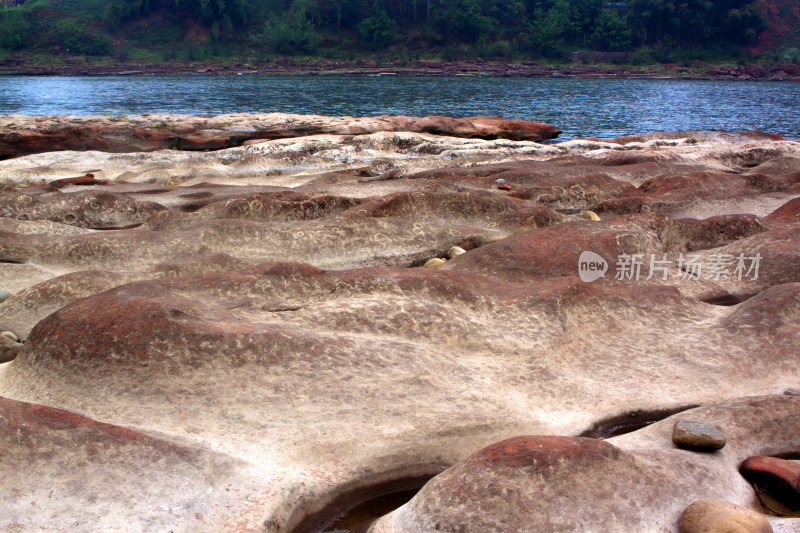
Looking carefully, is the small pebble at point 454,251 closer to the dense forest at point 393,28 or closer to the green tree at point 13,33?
the dense forest at point 393,28

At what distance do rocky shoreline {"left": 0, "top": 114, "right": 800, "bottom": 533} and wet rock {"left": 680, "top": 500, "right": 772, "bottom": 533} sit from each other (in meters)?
0.02

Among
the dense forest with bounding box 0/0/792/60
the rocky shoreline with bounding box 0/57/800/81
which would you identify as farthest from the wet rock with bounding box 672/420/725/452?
the dense forest with bounding box 0/0/792/60

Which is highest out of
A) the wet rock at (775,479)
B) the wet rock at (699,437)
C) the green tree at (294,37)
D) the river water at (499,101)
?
the green tree at (294,37)

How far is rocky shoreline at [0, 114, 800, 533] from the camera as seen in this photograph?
184 inches

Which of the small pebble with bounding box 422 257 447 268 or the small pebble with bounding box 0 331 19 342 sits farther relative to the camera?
the small pebble with bounding box 422 257 447 268

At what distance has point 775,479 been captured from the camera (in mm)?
5184

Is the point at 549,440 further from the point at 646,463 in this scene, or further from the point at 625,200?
the point at 625,200

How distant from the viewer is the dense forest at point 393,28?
11019cm

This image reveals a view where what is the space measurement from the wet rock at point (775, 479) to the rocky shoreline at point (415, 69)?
100 meters

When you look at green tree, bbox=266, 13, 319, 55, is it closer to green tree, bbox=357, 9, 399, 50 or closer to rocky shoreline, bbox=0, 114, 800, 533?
green tree, bbox=357, 9, 399, 50

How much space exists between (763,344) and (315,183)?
11.3 metres

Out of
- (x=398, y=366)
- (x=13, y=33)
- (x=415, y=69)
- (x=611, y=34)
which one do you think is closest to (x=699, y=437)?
(x=398, y=366)

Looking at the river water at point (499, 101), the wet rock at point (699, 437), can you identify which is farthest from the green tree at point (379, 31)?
the wet rock at point (699, 437)

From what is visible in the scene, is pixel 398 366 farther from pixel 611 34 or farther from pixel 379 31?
pixel 611 34
